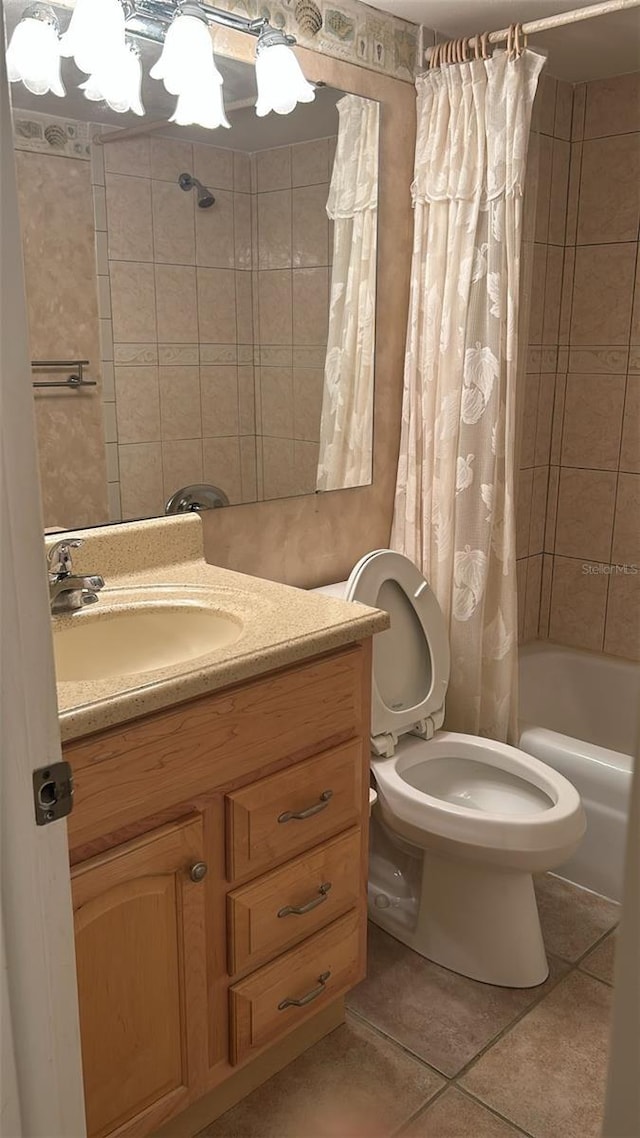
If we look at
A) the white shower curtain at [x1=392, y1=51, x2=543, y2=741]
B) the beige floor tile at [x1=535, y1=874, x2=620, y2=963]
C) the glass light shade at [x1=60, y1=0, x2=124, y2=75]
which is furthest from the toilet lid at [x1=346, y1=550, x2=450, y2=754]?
the glass light shade at [x1=60, y1=0, x2=124, y2=75]

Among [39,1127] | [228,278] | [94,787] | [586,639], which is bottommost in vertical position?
[586,639]

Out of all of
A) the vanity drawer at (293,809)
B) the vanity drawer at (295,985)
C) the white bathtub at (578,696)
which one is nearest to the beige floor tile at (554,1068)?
the vanity drawer at (295,985)

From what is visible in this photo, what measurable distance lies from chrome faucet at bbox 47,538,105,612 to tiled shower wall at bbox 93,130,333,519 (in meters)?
0.22

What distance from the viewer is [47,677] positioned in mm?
810

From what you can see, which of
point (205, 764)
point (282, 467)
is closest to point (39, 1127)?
point (205, 764)

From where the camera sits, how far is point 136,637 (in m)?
1.70

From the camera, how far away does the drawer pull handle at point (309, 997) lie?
1.65m

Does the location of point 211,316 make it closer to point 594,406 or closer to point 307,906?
point 307,906

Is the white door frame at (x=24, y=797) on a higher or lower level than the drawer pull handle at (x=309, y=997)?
higher

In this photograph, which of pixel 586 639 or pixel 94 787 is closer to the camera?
pixel 94 787

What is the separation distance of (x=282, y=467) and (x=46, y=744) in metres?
1.41

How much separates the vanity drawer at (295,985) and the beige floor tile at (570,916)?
58 cm

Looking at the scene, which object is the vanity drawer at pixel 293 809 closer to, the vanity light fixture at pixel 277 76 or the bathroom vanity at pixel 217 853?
the bathroom vanity at pixel 217 853

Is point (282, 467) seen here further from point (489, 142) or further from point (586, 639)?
point (586, 639)
